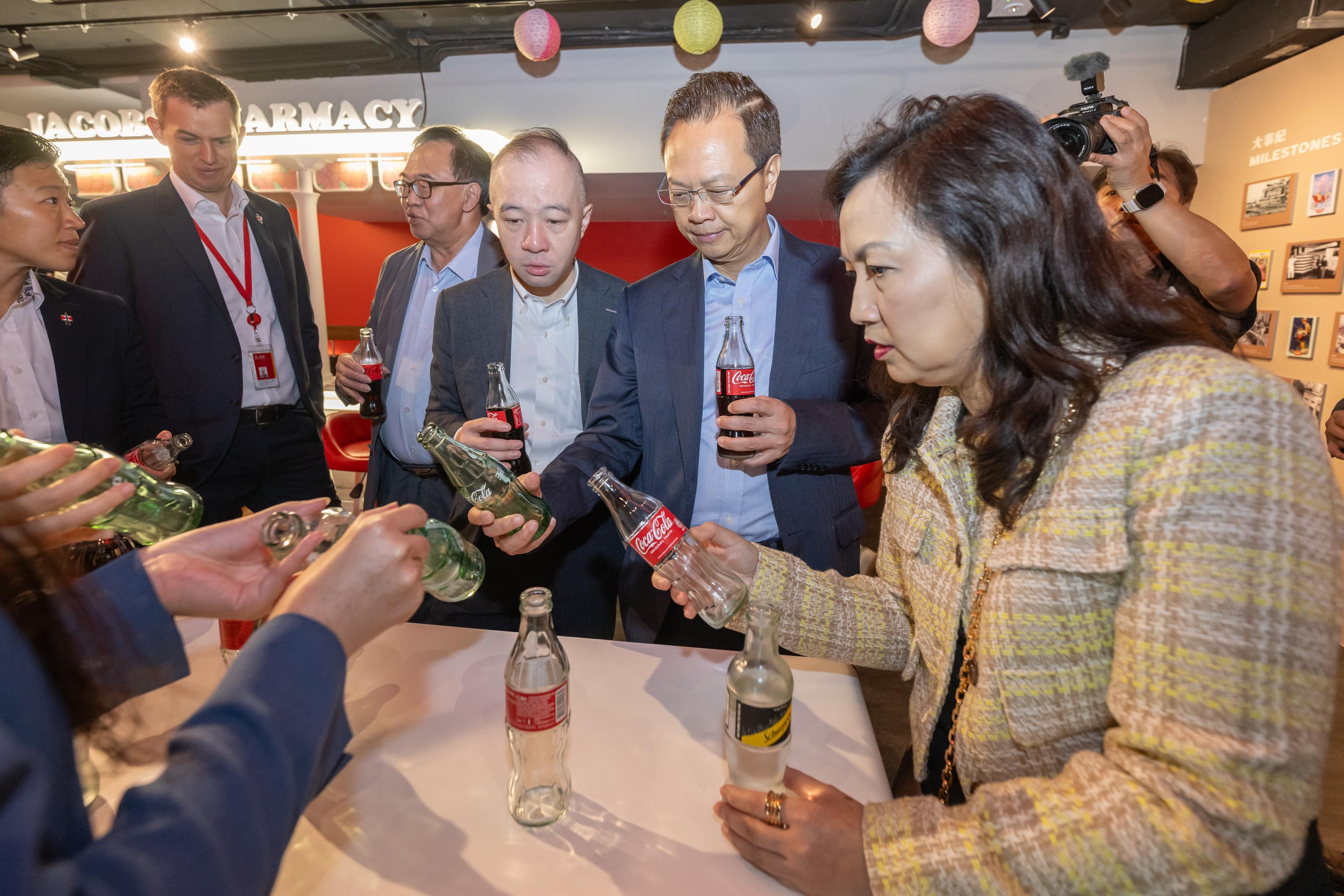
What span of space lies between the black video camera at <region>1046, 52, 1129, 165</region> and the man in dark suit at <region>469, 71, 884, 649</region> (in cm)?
68

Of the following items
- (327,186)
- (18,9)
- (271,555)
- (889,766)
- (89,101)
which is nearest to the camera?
(271,555)

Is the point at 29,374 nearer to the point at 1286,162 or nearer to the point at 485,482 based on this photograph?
the point at 485,482

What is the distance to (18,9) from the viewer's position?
17.2 feet

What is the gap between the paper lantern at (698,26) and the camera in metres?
4.34

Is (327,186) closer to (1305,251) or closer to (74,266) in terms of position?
(74,266)

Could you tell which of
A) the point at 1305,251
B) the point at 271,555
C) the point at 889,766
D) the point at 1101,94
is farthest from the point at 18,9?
the point at 1305,251

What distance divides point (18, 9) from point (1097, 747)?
799cm

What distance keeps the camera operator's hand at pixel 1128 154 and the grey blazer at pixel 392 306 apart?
2.34 meters

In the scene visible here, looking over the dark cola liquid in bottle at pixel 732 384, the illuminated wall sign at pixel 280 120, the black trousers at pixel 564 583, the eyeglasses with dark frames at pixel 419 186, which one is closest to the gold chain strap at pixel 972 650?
the dark cola liquid in bottle at pixel 732 384

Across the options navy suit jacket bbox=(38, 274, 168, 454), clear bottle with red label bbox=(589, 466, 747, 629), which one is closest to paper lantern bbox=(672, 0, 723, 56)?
navy suit jacket bbox=(38, 274, 168, 454)

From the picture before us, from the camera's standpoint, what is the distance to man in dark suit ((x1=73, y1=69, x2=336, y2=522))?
3.06 meters

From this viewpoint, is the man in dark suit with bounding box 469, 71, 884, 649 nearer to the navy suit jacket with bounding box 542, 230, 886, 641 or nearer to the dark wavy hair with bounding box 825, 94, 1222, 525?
the navy suit jacket with bounding box 542, 230, 886, 641

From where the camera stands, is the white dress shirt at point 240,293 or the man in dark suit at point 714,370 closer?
the man in dark suit at point 714,370

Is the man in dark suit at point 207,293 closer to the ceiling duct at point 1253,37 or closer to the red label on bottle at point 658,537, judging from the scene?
the red label on bottle at point 658,537
